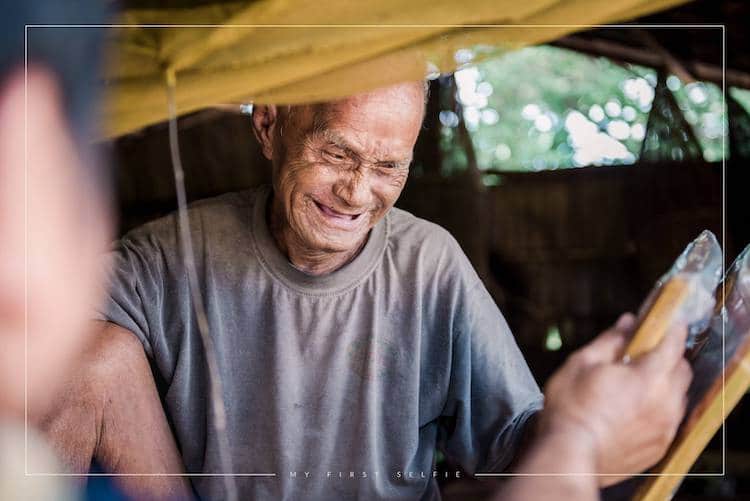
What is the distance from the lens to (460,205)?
187 centimetres

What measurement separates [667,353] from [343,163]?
62cm

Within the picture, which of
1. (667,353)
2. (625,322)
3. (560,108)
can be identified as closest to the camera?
(667,353)

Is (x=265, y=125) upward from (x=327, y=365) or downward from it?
upward

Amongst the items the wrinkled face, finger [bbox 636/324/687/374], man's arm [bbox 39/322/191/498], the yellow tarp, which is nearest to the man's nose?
the wrinkled face

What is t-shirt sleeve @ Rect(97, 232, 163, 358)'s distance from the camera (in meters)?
1.55

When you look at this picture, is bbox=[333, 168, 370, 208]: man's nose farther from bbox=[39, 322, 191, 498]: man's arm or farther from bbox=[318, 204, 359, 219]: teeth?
bbox=[39, 322, 191, 498]: man's arm

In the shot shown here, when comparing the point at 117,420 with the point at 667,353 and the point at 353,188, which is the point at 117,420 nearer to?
the point at 353,188

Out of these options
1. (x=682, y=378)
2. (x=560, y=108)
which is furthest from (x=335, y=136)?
(x=682, y=378)

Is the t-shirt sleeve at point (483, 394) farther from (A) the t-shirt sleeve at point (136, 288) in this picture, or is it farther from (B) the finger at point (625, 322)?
(A) the t-shirt sleeve at point (136, 288)

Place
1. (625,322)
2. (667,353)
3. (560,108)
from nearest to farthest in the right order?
(667,353) → (625,322) → (560,108)

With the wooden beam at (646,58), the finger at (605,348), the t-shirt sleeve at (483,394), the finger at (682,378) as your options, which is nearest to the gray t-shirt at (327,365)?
the t-shirt sleeve at (483,394)

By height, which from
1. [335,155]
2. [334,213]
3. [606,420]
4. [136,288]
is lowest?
[606,420]

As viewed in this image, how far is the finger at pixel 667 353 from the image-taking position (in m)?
1.44

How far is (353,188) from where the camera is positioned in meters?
1.58
